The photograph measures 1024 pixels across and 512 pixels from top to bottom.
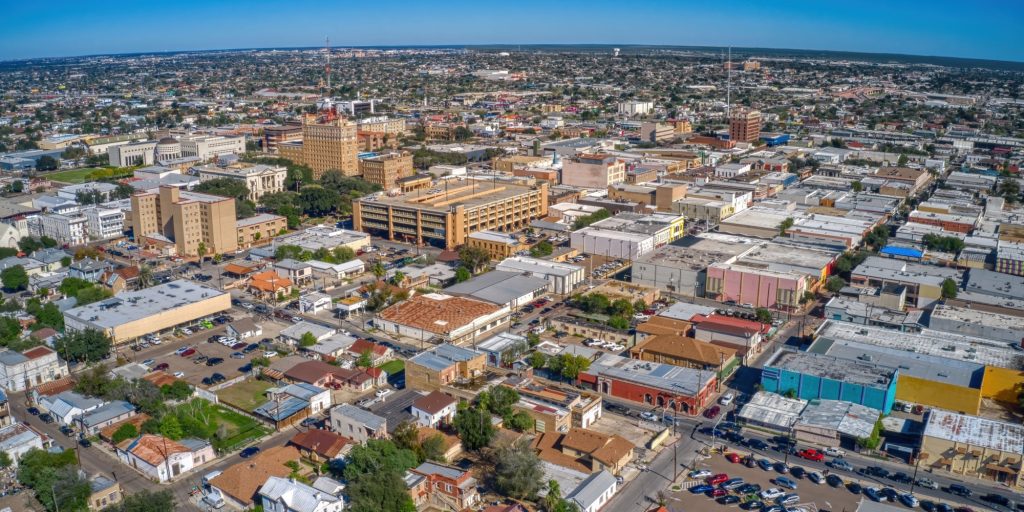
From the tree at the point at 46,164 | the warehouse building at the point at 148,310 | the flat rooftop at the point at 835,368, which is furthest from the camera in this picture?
the tree at the point at 46,164

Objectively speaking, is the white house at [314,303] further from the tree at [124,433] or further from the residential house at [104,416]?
the tree at [124,433]

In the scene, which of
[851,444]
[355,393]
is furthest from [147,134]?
[851,444]

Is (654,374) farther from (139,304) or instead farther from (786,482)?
(139,304)

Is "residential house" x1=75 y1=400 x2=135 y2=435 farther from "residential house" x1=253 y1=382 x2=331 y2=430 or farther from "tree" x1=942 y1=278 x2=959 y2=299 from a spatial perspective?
"tree" x1=942 y1=278 x2=959 y2=299

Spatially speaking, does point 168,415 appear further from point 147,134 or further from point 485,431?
point 147,134

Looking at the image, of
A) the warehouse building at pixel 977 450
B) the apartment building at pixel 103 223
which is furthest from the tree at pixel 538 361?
the apartment building at pixel 103 223

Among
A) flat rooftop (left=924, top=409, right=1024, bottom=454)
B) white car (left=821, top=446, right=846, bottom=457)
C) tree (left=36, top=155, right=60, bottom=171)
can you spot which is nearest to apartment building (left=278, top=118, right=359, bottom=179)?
tree (left=36, top=155, right=60, bottom=171)

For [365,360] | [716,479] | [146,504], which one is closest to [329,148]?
[365,360]
